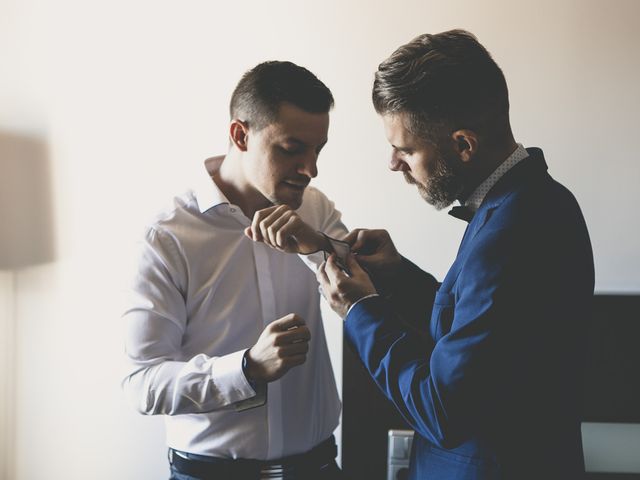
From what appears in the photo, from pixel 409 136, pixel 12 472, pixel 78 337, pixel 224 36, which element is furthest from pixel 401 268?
pixel 12 472

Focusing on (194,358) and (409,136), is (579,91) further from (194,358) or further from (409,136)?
(194,358)

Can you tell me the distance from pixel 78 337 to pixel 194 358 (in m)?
1.32

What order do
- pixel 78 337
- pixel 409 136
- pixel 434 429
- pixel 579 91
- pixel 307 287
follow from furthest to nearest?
pixel 78 337
pixel 579 91
pixel 307 287
pixel 409 136
pixel 434 429

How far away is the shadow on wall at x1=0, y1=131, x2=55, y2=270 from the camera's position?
2508mm

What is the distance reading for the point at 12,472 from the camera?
264 centimetres

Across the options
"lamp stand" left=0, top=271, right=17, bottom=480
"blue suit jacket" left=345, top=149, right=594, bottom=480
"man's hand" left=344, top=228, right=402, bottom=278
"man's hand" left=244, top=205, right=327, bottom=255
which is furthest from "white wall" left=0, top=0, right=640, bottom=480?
"blue suit jacket" left=345, top=149, right=594, bottom=480

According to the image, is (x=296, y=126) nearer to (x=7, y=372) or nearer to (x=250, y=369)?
(x=250, y=369)

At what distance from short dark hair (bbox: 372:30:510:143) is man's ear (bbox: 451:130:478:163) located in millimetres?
11

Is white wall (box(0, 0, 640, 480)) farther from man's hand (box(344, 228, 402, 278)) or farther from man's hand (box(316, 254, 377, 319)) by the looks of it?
man's hand (box(316, 254, 377, 319))

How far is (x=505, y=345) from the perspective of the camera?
1122mm

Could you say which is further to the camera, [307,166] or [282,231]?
[307,166]

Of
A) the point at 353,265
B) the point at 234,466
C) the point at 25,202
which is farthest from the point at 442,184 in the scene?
the point at 25,202

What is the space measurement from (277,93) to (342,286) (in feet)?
1.49

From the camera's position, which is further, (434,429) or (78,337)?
(78,337)
